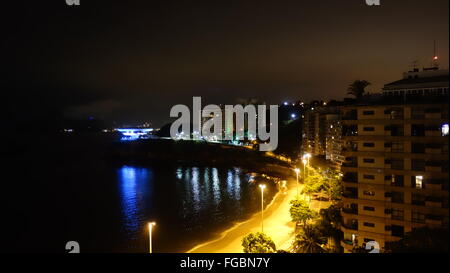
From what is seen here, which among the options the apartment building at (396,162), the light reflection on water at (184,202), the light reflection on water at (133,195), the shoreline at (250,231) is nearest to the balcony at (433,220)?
the apartment building at (396,162)

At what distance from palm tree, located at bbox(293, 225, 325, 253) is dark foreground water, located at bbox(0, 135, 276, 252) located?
12990 millimetres

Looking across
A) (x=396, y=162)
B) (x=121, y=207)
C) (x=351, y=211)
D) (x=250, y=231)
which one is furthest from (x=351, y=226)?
(x=121, y=207)

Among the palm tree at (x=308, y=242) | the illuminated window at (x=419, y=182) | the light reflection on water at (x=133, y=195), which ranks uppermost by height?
the illuminated window at (x=419, y=182)

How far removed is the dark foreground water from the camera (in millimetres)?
32531

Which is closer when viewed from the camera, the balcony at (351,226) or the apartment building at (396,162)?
the apartment building at (396,162)

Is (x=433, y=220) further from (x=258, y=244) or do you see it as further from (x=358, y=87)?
(x=358, y=87)

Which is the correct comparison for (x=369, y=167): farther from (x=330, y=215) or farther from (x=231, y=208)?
(x=231, y=208)

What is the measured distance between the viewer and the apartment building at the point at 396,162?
17.3m

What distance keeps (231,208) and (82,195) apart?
2808 cm

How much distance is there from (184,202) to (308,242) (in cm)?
3060

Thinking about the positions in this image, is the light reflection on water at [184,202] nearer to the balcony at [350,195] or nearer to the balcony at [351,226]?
the balcony at [351,226]

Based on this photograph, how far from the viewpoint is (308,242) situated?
19047 millimetres

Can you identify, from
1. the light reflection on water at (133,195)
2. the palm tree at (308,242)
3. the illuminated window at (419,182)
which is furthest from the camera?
the light reflection on water at (133,195)
